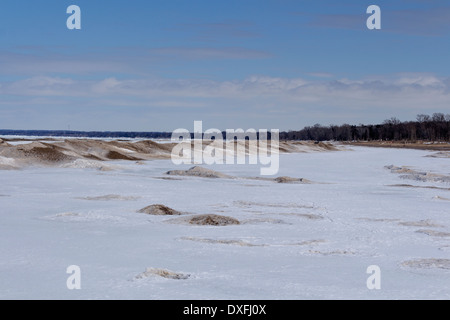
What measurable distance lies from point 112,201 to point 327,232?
24.4 ft

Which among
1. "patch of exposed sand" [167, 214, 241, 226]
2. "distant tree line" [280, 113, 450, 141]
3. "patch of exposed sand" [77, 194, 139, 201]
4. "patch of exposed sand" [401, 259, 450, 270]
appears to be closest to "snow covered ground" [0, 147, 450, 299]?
"patch of exposed sand" [401, 259, 450, 270]

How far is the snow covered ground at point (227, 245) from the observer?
299 inches

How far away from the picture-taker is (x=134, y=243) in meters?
10.7

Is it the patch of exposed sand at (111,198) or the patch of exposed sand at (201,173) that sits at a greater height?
the patch of exposed sand at (201,173)

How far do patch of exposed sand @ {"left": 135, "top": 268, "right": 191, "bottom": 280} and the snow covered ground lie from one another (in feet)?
0.20

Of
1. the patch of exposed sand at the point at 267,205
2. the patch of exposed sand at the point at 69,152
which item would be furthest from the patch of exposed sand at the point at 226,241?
the patch of exposed sand at the point at 69,152

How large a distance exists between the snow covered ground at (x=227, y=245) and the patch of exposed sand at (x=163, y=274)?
0.06 meters

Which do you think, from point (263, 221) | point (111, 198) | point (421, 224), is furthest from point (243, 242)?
point (111, 198)

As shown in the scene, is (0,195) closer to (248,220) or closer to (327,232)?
(248,220)

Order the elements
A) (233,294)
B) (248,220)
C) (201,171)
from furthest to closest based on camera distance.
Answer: (201,171) < (248,220) < (233,294)

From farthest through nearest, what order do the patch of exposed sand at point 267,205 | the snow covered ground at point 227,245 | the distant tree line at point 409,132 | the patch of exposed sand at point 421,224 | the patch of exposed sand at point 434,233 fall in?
1. the distant tree line at point 409,132
2. the patch of exposed sand at point 267,205
3. the patch of exposed sand at point 421,224
4. the patch of exposed sand at point 434,233
5. the snow covered ground at point 227,245

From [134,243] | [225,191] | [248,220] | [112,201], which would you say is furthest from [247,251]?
[225,191]

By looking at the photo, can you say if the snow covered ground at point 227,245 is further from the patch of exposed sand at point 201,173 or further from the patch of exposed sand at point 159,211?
the patch of exposed sand at point 201,173

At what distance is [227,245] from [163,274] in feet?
A: 8.59
